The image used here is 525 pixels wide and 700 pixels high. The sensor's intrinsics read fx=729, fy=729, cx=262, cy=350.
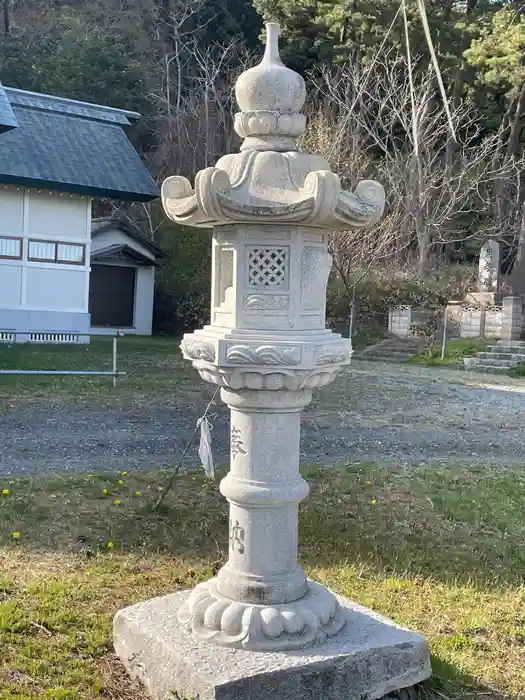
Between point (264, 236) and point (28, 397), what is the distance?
7.59 meters

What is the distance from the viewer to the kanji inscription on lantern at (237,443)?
3275 mm

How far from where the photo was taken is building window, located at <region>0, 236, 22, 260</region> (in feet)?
50.4

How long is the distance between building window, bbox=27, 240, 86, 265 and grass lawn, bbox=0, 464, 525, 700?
34.8 ft

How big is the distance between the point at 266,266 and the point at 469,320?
55.3 ft

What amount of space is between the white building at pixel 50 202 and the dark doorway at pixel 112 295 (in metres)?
4.71

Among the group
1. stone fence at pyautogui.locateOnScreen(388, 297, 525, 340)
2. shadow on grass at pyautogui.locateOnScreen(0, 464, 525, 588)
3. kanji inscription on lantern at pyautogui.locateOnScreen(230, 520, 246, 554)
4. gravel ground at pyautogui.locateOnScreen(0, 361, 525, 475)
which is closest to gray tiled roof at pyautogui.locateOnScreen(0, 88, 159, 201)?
gravel ground at pyautogui.locateOnScreen(0, 361, 525, 475)

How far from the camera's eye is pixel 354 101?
21.3 meters

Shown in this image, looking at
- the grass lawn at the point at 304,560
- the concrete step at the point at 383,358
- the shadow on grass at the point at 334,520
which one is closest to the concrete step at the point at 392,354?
the concrete step at the point at 383,358

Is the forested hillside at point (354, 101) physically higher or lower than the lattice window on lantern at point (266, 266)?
higher

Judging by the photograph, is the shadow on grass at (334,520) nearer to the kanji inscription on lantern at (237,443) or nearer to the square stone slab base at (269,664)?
the square stone slab base at (269,664)

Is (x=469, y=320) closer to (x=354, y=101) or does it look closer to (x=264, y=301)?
(x=354, y=101)

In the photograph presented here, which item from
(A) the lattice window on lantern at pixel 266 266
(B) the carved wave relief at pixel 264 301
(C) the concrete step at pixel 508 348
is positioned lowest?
(C) the concrete step at pixel 508 348

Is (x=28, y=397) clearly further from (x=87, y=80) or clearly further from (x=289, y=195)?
(x=87, y=80)

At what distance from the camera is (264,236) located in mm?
3139
